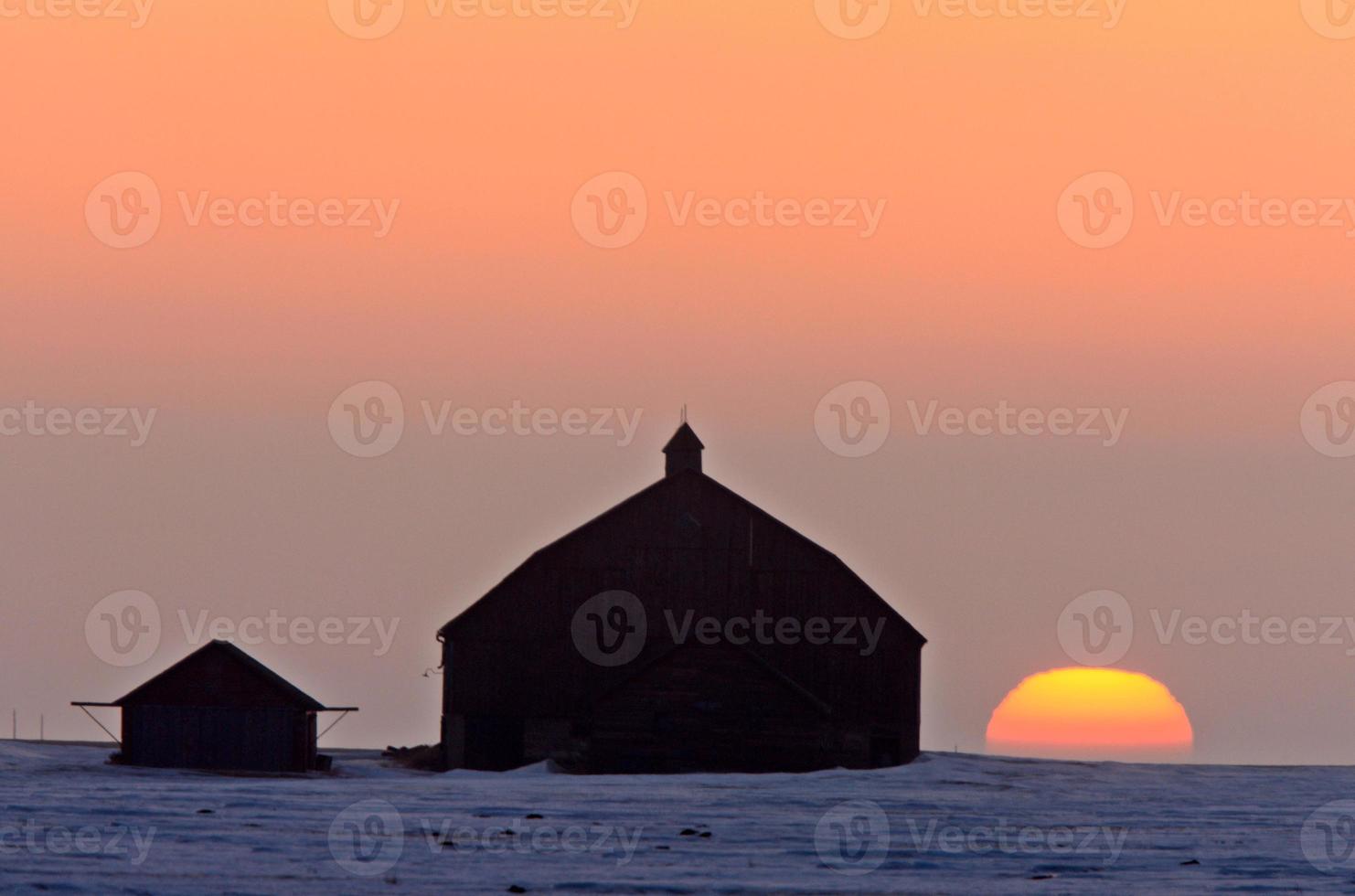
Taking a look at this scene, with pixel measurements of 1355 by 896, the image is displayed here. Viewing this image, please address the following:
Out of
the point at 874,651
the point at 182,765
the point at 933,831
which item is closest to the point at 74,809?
the point at 933,831

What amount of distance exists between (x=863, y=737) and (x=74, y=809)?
28.2m

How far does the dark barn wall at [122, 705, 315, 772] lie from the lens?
164ft

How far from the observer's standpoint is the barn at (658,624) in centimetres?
5397

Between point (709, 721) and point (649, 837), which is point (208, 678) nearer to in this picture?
point (709, 721)

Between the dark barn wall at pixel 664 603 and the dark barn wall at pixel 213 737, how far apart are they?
18.3ft

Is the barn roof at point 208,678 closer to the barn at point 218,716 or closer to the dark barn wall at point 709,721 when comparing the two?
the barn at point 218,716

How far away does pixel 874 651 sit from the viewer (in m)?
54.9

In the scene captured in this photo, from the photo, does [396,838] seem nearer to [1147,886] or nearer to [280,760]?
[1147,886]

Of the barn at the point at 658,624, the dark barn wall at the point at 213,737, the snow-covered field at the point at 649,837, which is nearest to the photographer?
the snow-covered field at the point at 649,837

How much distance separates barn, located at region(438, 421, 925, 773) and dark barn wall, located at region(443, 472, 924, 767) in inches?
1.4

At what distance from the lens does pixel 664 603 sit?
178 ft

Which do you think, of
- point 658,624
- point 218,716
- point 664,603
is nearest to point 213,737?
point 218,716

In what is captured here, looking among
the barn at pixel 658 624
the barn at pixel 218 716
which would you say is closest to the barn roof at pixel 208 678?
the barn at pixel 218 716

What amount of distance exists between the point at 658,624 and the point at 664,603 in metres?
0.61
